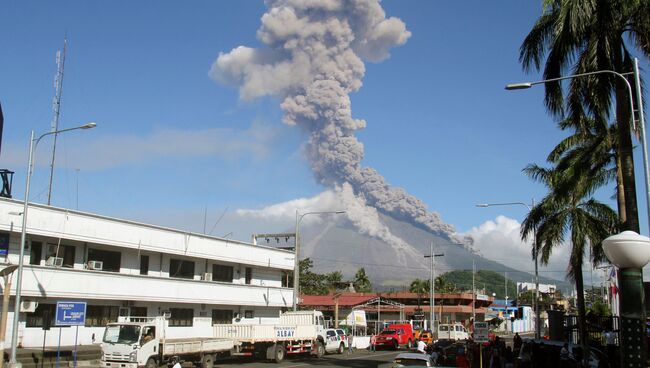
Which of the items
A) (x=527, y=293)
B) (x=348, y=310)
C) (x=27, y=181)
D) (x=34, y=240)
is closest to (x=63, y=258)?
(x=34, y=240)

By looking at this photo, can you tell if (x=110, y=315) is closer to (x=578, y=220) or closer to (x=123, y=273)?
(x=123, y=273)

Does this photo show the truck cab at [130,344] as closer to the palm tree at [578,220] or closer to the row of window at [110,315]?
the row of window at [110,315]

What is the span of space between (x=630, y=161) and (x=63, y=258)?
28.7m

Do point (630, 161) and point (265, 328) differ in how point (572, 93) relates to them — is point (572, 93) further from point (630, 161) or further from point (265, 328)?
point (265, 328)

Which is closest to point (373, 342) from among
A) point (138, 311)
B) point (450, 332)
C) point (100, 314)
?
point (450, 332)

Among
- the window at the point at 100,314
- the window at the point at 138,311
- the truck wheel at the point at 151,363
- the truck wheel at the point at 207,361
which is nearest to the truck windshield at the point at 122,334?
the truck wheel at the point at 151,363

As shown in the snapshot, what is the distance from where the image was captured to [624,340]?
1085 centimetres

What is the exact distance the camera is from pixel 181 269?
4225 centimetres

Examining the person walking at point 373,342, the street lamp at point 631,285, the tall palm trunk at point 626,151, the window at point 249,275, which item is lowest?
the person walking at point 373,342

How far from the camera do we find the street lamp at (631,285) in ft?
32.4

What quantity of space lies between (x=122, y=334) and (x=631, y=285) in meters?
21.4

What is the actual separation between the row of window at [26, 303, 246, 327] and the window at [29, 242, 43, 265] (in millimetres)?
2257

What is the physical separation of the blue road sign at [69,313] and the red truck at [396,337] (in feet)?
94.3

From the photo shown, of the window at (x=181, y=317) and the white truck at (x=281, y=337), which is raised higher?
the window at (x=181, y=317)
